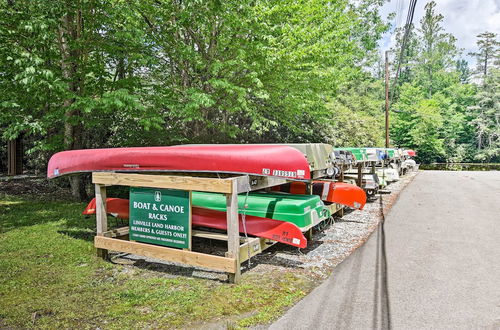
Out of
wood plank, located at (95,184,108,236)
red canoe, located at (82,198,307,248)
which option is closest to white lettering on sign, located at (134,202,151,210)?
wood plank, located at (95,184,108,236)

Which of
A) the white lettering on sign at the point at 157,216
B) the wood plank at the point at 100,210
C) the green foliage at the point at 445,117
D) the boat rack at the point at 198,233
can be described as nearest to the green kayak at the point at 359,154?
the boat rack at the point at 198,233

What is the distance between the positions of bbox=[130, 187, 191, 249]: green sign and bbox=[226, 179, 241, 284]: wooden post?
0.66 m

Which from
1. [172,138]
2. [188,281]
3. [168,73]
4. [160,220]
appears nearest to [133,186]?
[160,220]

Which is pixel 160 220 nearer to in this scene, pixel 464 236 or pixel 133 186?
pixel 133 186

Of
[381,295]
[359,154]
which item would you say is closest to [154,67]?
[359,154]

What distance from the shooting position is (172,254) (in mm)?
4906

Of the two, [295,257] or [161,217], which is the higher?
[161,217]

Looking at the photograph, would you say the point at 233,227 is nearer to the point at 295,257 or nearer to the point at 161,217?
the point at 161,217

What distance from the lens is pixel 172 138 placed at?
36.5 feet

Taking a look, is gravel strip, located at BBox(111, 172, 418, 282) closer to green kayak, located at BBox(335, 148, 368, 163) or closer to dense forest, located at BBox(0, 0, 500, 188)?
green kayak, located at BBox(335, 148, 368, 163)

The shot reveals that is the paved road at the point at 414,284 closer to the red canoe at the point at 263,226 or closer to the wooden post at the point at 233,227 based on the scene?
the red canoe at the point at 263,226

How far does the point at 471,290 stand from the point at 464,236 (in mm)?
3282

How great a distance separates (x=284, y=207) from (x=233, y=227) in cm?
152

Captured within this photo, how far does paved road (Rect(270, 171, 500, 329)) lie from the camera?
12.0 ft
